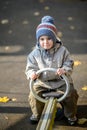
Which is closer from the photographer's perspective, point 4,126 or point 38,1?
point 4,126

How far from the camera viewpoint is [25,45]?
836 centimetres

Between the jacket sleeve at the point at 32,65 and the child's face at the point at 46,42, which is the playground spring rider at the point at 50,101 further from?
the child's face at the point at 46,42

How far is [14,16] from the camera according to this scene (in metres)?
10.9

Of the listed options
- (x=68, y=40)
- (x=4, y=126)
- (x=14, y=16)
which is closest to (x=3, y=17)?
(x=14, y=16)

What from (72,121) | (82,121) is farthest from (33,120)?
(82,121)

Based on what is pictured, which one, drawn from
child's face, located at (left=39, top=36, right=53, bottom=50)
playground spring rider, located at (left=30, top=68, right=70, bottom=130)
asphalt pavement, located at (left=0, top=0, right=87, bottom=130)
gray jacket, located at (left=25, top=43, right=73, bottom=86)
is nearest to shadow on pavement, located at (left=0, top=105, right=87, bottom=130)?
asphalt pavement, located at (left=0, top=0, right=87, bottom=130)

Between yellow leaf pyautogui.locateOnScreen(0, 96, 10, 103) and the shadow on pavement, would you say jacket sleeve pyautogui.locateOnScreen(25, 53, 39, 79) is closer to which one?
the shadow on pavement

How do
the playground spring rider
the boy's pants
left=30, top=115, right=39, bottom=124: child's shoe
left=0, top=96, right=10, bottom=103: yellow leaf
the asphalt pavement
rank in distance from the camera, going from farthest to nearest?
left=0, top=96, right=10, bottom=103: yellow leaf → the asphalt pavement → left=30, top=115, right=39, bottom=124: child's shoe → the boy's pants → the playground spring rider

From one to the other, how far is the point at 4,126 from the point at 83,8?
6.69 m

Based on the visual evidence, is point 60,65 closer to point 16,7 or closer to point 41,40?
point 41,40

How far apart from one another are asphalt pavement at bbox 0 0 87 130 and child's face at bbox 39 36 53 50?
1.09m

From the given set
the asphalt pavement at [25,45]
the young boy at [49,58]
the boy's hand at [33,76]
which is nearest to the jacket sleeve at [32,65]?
the young boy at [49,58]

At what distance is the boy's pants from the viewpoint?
15.7 feet

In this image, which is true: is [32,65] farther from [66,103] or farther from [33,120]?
[33,120]
